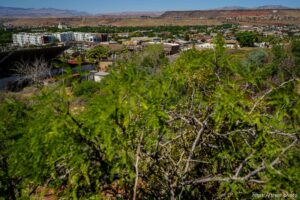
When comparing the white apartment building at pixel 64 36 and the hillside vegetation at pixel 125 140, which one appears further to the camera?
the white apartment building at pixel 64 36

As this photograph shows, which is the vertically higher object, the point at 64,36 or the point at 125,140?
the point at 125,140

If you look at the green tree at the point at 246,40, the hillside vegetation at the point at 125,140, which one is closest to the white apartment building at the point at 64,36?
the green tree at the point at 246,40

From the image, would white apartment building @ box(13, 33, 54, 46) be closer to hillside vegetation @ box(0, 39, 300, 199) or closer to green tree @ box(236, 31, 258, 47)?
green tree @ box(236, 31, 258, 47)

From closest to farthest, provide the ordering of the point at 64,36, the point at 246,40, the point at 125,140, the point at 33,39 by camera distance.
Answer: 1. the point at 125,140
2. the point at 246,40
3. the point at 33,39
4. the point at 64,36

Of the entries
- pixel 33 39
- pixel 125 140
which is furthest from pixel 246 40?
pixel 125 140

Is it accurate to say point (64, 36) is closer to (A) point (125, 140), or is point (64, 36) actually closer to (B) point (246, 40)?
(B) point (246, 40)

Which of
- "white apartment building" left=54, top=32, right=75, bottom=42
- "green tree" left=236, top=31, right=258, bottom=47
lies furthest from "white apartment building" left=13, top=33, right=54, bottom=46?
"green tree" left=236, top=31, right=258, bottom=47

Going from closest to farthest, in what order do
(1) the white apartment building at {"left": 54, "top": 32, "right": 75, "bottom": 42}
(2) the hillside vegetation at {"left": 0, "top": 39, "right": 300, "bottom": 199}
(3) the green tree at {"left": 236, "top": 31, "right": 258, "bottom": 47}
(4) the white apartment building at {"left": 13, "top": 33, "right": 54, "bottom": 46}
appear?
(2) the hillside vegetation at {"left": 0, "top": 39, "right": 300, "bottom": 199} < (3) the green tree at {"left": 236, "top": 31, "right": 258, "bottom": 47} < (4) the white apartment building at {"left": 13, "top": 33, "right": 54, "bottom": 46} < (1) the white apartment building at {"left": 54, "top": 32, "right": 75, "bottom": 42}

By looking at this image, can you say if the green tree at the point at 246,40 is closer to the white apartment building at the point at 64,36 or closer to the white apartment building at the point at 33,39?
the white apartment building at the point at 33,39

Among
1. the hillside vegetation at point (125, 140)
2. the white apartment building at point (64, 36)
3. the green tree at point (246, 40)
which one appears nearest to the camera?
the hillside vegetation at point (125, 140)

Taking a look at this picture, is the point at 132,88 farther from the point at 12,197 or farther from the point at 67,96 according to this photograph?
the point at 12,197

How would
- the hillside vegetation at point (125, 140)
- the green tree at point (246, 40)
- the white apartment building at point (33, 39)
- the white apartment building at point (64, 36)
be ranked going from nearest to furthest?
the hillside vegetation at point (125, 140)
the green tree at point (246, 40)
the white apartment building at point (33, 39)
the white apartment building at point (64, 36)

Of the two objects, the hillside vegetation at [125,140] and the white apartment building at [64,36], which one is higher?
the hillside vegetation at [125,140]
